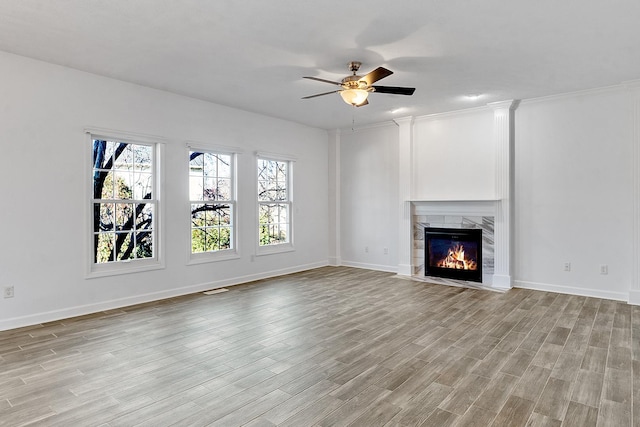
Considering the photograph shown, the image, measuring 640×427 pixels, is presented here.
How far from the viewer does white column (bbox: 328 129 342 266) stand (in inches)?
318

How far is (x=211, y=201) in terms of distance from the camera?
5.91 m

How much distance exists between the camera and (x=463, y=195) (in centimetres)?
642

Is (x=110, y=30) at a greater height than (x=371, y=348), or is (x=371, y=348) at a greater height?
(x=110, y=30)

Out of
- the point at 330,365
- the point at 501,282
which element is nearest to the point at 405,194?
the point at 501,282

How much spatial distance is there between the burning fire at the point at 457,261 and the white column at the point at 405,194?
66 centimetres

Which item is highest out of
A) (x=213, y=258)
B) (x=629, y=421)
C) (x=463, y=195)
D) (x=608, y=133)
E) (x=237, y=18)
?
(x=237, y=18)

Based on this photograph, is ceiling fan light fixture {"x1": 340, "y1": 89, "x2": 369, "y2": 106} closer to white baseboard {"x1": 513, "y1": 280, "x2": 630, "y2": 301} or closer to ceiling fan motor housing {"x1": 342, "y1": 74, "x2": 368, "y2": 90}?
ceiling fan motor housing {"x1": 342, "y1": 74, "x2": 368, "y2": 90}

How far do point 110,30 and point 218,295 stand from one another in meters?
3.58

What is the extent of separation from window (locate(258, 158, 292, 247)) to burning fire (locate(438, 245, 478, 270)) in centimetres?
301

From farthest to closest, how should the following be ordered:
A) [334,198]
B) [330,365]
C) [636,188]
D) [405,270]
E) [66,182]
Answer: [334,198] → [405,270] → [636,188] → [66,182] → [330,365]

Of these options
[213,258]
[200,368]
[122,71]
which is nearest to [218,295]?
[213,258]

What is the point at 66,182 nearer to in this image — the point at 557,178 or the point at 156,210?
the point at 156,210

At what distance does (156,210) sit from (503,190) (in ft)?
17.6

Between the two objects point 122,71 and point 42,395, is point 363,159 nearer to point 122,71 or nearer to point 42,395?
point 122,71
